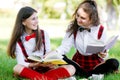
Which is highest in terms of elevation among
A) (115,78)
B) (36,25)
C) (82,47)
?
(36,25)

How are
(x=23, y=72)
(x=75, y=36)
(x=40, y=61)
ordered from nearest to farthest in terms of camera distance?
(x=40, y=61) → (x=23, y=72) → (x=75, y=36)

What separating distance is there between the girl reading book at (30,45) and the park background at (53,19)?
0.78 feet

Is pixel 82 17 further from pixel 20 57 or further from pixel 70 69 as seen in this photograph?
pixel 20 57

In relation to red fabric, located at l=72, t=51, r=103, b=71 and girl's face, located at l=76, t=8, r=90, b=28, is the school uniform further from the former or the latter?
girl's face, located at l=76, t=8, r=90, b=28

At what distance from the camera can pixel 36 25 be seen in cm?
407

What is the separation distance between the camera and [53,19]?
14977mm

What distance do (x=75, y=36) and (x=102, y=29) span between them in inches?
11.6

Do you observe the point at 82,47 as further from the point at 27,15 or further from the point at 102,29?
the point at 27,15

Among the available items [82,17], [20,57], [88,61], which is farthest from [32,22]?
[88,61]

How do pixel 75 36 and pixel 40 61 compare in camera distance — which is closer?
pixel 40 61

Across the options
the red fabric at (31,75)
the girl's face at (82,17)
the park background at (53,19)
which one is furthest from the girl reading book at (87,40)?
the red fabric at (31,75)

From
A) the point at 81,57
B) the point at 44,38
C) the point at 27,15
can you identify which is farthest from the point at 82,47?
the point at 27,15

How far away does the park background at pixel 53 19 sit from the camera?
5.01m

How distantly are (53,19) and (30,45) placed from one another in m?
10.9
